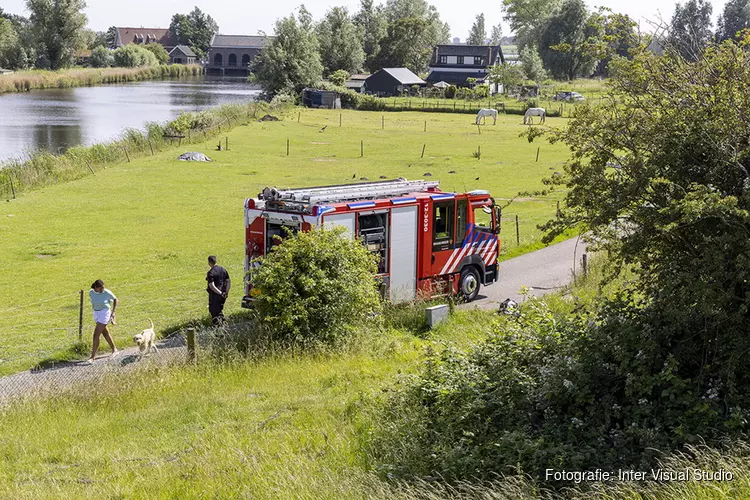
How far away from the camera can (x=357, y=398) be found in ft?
40.0

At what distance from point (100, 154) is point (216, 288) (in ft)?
107

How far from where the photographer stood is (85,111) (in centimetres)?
8150

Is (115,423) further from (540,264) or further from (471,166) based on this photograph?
(471,166)

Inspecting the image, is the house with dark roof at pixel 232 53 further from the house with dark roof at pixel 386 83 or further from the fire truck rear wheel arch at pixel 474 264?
the fire truck rear wheel arch at pixel 474 264

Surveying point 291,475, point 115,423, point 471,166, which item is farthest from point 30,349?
point 471,166

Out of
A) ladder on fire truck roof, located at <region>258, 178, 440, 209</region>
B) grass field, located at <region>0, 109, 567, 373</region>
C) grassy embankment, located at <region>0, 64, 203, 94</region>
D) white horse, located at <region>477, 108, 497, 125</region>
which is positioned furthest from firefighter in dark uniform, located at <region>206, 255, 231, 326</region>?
grassy embankment, located at <region>0, 64, 203, 94</region>

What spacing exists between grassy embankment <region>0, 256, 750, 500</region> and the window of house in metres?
4.42

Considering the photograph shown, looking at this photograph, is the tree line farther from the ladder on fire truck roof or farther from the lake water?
the ladder on fire truck roof

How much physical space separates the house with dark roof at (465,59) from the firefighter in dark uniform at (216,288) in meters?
106

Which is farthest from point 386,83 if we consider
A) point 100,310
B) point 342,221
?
point 100,310

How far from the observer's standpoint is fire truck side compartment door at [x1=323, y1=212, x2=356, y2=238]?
1746cm

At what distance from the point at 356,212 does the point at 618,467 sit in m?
10.6

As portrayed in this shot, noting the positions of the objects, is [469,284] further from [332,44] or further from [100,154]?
[332,44]

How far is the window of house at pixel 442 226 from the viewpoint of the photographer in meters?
19.8
